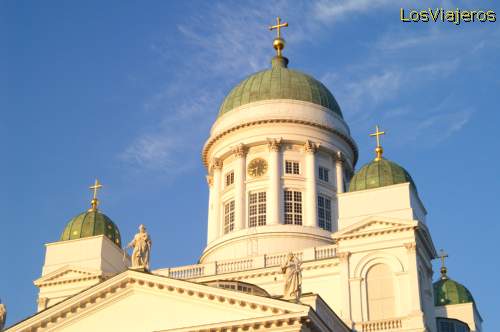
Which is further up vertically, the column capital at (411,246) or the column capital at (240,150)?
the column capital at (240,150)

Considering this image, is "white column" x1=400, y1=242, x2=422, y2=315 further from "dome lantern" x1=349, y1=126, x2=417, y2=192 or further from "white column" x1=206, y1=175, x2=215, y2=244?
"white column" x1=206, y1=175, x2=215, y2=244

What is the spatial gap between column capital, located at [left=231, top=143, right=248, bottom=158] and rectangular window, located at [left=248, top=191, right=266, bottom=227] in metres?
2.62

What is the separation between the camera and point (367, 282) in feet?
156

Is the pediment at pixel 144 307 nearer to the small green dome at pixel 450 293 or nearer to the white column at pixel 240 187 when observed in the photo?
the white column at pixel 240 187

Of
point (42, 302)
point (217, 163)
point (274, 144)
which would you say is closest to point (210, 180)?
point (217, 163)

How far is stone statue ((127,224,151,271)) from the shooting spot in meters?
40.6

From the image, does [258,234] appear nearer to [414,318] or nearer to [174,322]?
[414,318]

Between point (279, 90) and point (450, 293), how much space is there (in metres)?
16.4

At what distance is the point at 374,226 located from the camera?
48312 mm

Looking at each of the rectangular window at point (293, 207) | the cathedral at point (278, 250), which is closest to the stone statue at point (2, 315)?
the cathedral at point (278, 250)

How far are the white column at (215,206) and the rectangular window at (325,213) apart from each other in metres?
6.25

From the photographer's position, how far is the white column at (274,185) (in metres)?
56.1

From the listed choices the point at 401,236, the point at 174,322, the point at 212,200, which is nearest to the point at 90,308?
the point at 174,322

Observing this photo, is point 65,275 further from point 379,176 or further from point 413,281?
point 413,281
